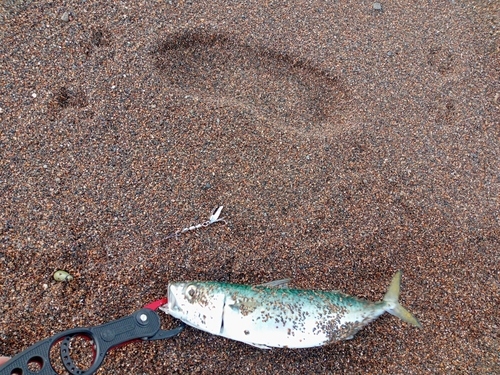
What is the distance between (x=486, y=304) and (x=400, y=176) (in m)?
1.01

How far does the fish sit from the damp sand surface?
170 millimetres

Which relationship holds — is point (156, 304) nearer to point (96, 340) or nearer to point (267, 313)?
point (96, 340)

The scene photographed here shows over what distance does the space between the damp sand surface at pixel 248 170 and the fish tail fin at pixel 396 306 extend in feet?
0.41

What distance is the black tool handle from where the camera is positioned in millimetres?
1596

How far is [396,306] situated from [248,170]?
4.16 ft

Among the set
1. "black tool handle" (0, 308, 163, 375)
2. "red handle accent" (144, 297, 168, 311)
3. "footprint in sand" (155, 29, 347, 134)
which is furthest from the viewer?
"footprint in sand" (155, 29, 347, 134)

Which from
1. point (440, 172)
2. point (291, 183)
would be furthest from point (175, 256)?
point (440, 172)

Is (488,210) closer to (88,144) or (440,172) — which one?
(440,172)

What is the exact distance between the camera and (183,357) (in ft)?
6.99

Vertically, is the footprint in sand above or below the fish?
above

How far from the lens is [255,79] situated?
2812 millimetres

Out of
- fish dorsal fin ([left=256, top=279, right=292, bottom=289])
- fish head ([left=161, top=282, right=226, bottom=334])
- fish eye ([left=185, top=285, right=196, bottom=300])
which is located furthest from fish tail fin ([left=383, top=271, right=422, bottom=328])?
fish eye ([left=185, top=285, right=196, bottom=300])

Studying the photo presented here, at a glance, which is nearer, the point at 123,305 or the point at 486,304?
the point at 123,305

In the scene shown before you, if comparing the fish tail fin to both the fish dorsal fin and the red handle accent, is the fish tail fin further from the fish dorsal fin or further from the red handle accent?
the red handle accent
